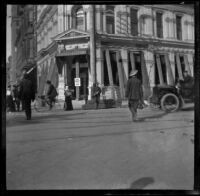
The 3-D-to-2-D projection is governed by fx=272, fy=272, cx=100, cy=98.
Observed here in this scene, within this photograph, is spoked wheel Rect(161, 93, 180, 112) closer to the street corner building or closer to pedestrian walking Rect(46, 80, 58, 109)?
the street corner building

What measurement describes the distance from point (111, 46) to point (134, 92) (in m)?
0.48

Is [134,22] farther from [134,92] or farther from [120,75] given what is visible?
[134,92]

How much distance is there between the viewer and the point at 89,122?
2.87 m

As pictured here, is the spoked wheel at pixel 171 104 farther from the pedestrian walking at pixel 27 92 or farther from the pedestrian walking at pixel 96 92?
the pedestrian walking at pixel 27 92

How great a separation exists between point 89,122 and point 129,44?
90 centimetres

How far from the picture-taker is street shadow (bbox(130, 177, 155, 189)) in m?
2.52

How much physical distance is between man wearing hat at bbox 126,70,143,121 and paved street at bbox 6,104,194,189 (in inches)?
2.7

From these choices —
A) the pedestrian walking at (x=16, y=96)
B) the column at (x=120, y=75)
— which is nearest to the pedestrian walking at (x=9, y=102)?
the pedestrian walking at (x=16, y=96)

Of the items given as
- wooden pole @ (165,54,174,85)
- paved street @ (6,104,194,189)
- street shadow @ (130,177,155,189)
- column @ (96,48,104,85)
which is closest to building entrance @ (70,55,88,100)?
column @ (96,48,104,85)

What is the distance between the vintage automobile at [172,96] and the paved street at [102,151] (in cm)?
10
